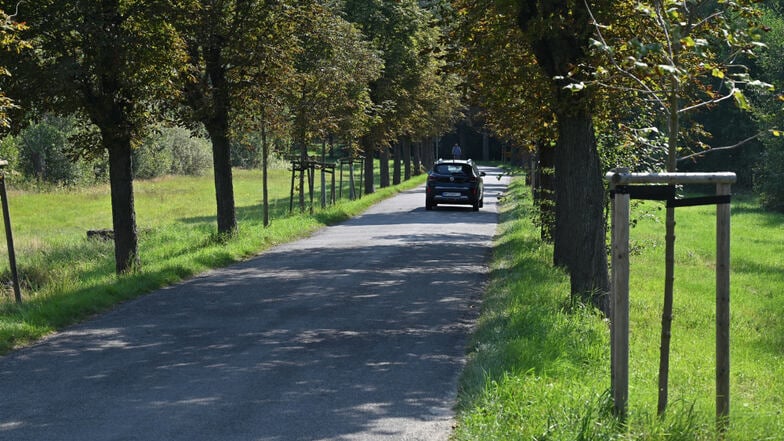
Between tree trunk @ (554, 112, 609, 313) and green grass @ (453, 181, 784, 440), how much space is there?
18.6 inches

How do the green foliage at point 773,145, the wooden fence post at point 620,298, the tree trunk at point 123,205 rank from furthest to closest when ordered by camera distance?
the green foliage at point 773,145 → the tree trunk at point 123,205 → the wooden fence post at point 620,298

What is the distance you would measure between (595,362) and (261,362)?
3136mm

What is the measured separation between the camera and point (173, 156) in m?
68.6

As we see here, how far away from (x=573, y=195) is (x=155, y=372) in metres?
5.53

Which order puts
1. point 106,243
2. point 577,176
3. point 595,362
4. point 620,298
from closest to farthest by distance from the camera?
point 620,298
point 595,362
point 577,176
point 106,243

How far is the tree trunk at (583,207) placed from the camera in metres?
11.6

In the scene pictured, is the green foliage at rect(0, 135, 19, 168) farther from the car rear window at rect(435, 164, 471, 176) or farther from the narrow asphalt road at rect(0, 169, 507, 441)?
the narrow asphalt road at rect(0, 169, 507, 441)

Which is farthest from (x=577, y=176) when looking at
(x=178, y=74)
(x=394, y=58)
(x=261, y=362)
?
(x=394, y=58)

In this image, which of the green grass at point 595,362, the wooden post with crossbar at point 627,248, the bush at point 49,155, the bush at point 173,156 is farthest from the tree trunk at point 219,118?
the bush at point 173,156

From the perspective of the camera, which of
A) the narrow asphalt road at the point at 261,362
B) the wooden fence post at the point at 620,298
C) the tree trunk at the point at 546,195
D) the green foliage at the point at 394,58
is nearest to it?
the wooden fence post at the point at 620,298

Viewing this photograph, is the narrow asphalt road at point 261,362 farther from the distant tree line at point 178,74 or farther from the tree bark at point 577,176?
the distant tree line at point 178,74

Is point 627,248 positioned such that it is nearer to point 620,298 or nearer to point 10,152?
point 620,298

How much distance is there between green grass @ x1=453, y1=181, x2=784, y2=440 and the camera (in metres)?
6.33

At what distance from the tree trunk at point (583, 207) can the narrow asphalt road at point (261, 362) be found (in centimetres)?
155
